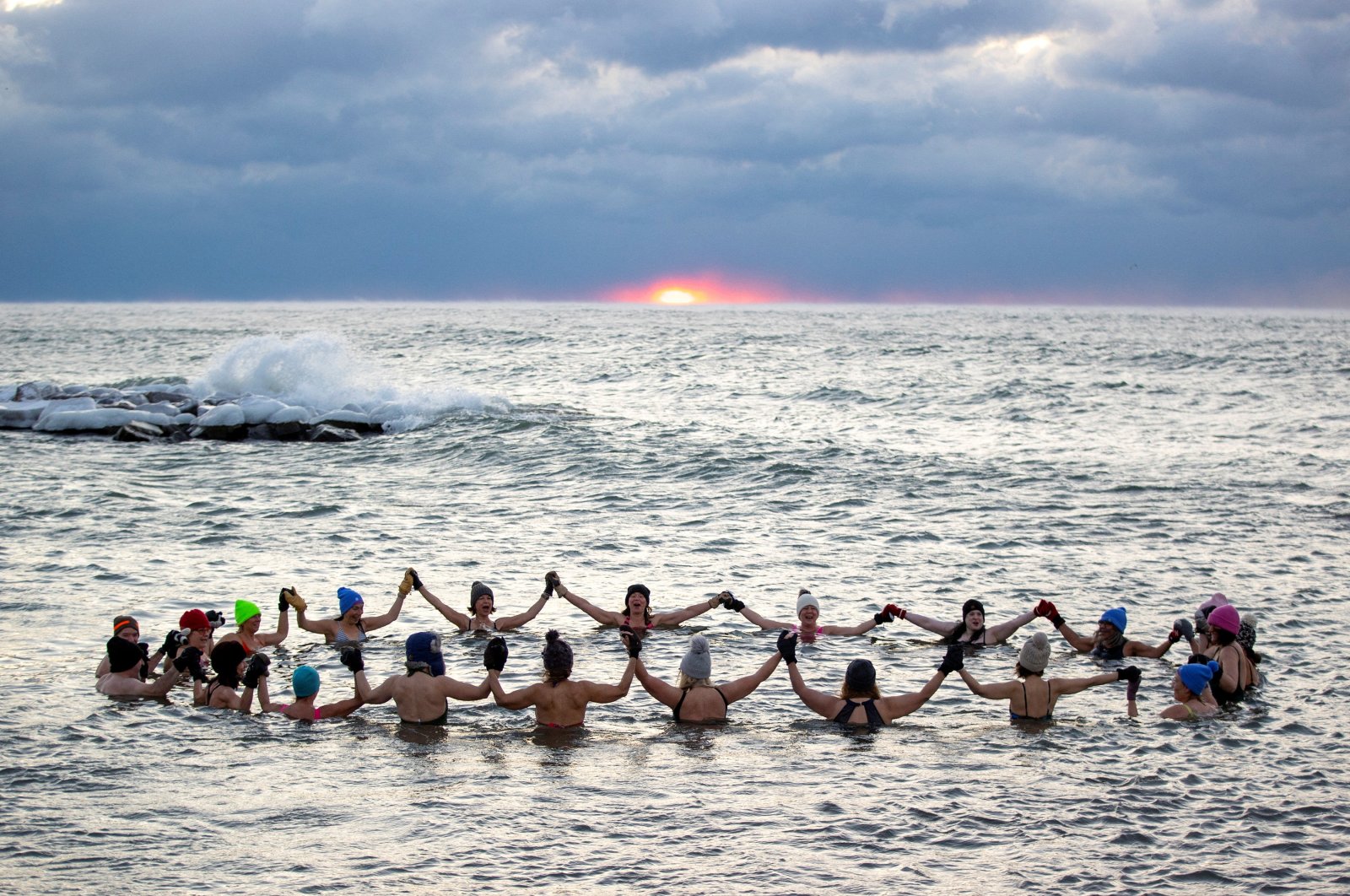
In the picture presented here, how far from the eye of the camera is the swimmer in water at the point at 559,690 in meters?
10.4

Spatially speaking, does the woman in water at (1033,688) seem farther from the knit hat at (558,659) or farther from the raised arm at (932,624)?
the knit hat at (558,659)

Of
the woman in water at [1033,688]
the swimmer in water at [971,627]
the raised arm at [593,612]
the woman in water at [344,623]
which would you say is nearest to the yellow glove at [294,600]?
the woman in water at [344,623]

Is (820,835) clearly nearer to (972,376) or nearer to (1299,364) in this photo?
(972,376)

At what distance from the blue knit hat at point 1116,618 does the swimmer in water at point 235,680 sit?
A: 9034 millimetres

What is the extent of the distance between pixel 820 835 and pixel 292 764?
4.40m

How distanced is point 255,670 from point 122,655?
1504 mm

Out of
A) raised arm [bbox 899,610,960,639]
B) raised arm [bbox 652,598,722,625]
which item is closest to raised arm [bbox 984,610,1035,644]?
raised arm [bbox 899,610,960,639]

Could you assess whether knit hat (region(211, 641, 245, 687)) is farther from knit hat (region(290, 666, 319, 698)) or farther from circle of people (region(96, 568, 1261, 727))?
knit hat (region(290, 666, 319, 698))

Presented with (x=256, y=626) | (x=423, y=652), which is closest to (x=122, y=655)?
(x=256, y=626)

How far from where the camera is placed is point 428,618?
560 inches

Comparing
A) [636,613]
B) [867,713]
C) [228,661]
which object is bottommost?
[867,713]

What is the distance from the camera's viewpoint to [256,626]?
40.7 feet

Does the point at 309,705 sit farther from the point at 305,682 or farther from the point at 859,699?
the point at 859,699

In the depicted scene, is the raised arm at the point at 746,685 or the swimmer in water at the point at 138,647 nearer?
the raised arm at the point at 746,685
